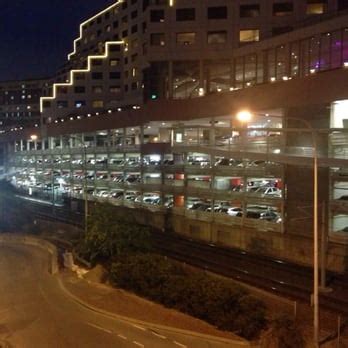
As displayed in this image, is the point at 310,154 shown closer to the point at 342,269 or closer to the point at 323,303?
the point at 342,269

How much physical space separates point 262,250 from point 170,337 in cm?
1539

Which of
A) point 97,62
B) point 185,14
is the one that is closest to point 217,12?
point 185,14

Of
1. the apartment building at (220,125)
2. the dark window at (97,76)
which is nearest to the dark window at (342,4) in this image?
the apartment building at (220,125)

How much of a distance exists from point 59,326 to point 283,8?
129ft

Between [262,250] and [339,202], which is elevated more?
[339,202]

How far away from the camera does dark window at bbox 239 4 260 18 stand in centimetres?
5016

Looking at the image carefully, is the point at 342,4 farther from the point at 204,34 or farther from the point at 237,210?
the point at 237,210

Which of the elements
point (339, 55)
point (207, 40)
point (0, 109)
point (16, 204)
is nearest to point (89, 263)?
point (339, 55)

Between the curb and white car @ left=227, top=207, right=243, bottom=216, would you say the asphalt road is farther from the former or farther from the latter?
white car @ left=227, top=207, right=243, bottom=216

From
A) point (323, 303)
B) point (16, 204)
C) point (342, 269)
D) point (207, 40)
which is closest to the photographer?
point (323, 303)

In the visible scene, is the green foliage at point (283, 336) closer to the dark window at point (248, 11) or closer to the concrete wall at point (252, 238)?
the concrete wall at point (252, 238)

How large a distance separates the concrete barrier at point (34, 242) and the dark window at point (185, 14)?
25.0m

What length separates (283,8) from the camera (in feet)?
165

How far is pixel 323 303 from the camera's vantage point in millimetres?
21188
